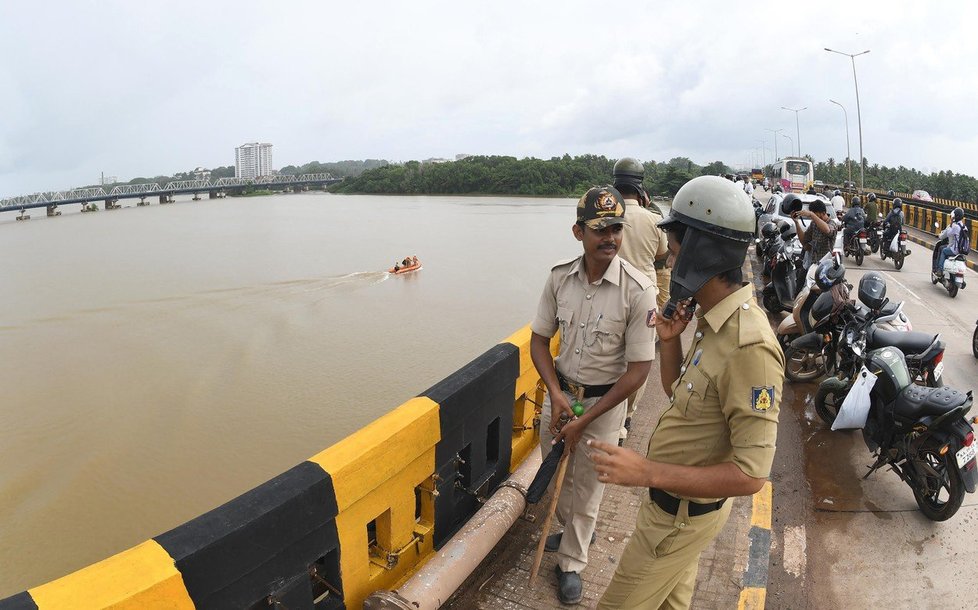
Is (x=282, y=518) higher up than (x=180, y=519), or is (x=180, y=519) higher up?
(x=282, y=518)

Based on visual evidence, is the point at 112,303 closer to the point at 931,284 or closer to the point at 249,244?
the point at 249,244

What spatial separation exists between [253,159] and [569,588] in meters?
173

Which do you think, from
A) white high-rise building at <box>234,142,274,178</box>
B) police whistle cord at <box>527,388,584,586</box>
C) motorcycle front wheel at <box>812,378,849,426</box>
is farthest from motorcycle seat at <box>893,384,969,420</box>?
white high-rise building at <box>234,142,274,178</box>

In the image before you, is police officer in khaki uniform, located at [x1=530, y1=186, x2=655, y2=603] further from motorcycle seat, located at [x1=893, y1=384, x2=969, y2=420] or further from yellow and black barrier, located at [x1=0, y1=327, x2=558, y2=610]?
motorcycle seat, located at [x1=893, y1=384, x2=969, y2=420]

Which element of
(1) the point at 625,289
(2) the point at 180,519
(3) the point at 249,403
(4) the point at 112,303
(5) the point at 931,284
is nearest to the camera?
(1) the point at 625,289

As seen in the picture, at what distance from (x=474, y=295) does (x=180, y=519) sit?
436 inches

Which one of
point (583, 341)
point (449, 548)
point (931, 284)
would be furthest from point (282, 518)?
point (931, 284)

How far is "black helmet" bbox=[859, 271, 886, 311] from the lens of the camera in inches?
171

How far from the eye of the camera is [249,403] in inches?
342

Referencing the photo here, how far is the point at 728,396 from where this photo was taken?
1.57 meters

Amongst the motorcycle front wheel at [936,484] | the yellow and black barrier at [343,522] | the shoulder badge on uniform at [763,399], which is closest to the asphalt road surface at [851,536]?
the motorcycle front wheel at [936,484]

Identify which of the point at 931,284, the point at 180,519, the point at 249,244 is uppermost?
the point at 249,244

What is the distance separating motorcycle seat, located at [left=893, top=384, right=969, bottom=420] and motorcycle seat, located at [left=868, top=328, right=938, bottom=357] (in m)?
0.57

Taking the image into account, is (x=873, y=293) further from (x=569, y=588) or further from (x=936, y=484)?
(x=569, y=588)
